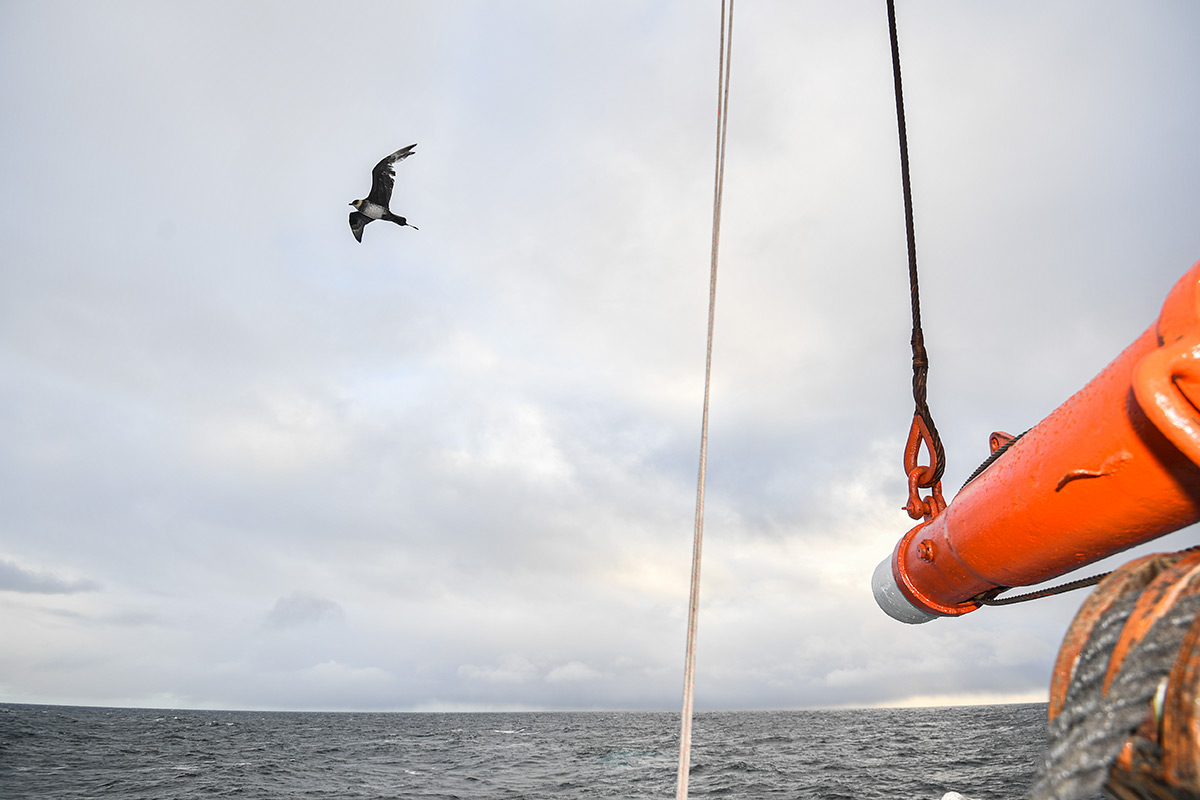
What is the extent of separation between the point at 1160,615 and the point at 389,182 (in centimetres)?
1241

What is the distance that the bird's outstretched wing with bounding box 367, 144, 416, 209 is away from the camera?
11945 mm

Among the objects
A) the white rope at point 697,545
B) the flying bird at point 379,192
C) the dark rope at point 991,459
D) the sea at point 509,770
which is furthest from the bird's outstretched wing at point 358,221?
the sea at point 509,770

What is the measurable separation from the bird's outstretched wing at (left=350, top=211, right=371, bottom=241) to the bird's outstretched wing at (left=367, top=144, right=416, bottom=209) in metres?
0.34

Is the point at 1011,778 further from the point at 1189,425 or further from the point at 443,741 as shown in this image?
the point at 443,741

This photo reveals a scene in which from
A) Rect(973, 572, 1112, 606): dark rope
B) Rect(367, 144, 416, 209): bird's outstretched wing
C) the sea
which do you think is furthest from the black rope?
the sea

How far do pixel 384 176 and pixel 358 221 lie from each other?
89 cm

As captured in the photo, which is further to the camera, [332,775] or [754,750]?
[754,750]

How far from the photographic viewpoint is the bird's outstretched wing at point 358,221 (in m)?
11.9

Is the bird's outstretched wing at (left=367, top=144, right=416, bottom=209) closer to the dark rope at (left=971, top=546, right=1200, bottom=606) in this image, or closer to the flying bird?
the flying bird

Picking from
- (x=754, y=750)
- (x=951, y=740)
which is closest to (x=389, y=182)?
(x=754, y=750)

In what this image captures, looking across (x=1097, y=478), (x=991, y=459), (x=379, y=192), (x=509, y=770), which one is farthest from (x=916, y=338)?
(x=509, y=770)

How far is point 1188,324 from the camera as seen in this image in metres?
1.64

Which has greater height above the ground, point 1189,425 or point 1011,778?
point 1189,425

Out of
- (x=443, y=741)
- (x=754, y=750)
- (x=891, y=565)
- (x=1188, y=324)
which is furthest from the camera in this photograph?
(x=443, y=741)
